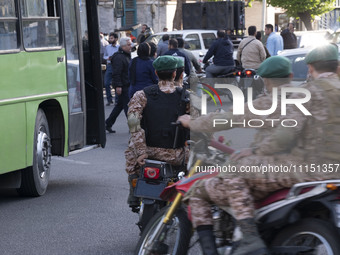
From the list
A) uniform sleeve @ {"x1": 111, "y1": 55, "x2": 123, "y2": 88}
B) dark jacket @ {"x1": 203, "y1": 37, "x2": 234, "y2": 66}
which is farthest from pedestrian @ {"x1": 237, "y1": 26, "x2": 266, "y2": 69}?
uniform sleeve @ {"x1": 111, "y1": 55, "x2": 123, "y2": 88}

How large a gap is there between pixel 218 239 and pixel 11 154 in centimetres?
388

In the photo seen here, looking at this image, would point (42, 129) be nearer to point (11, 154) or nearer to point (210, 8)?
point (11, 154)

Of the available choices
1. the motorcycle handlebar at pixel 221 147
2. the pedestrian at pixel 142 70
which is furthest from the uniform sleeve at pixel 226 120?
the pedestrian at pixel 142 70

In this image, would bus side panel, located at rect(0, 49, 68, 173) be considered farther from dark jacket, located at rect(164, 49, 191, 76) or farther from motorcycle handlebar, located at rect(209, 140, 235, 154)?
dark jacket, located at rect(164, 49, 191, 76)

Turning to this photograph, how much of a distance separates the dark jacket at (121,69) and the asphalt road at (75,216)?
10.6ft

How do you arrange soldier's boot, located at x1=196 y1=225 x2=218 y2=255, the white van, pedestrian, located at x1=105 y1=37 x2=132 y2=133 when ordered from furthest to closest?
the white van → pedestrian, located at x1=105 y1=37 x2=132 y2=133 → soldier's boot, located at x1=196 y1=225 x2=218 y2=255

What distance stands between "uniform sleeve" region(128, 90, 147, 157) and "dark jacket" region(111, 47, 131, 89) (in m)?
7.88

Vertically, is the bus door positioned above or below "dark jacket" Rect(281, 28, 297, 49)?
above

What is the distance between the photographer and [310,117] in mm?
4457

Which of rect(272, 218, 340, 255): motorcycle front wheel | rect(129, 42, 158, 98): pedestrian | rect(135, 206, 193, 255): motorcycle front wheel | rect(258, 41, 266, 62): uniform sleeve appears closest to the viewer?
rect(272, 218, 340, 255): motorcycle front wheel

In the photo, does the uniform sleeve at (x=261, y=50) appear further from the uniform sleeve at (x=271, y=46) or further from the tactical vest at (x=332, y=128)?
the tactical vest at (x=332, y=128)

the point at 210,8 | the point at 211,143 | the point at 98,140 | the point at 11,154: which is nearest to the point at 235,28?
the point at 210,8

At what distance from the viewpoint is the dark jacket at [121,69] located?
46.0ft

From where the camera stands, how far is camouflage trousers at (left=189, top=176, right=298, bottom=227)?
4.47 m
